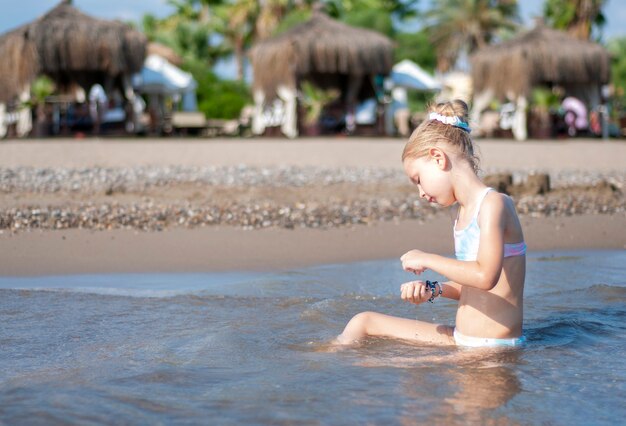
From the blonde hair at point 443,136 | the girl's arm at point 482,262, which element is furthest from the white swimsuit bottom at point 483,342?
the blonde hair at point 443,136

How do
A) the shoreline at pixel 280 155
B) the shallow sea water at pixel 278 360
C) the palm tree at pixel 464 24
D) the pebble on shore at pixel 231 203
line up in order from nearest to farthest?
the shallow sea water at pixel 278 360 → the pebble on shore at pixel 231 203 → the shoreline at pixel 280 155 → the palm tree at pixel 464 24

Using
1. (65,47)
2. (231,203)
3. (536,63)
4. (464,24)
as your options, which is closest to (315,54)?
(536,63)

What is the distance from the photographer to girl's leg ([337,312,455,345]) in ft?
11.3

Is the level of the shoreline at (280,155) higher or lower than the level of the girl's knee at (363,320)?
higher

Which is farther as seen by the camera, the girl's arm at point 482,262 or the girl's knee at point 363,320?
the girl's knee at point 363,320

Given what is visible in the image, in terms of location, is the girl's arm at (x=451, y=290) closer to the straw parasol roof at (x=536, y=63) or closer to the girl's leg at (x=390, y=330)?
the girl's leg at (x=390, y=330)

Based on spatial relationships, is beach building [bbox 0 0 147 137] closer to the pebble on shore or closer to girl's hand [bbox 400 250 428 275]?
the pebble on shore

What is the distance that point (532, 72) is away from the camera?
22.0m

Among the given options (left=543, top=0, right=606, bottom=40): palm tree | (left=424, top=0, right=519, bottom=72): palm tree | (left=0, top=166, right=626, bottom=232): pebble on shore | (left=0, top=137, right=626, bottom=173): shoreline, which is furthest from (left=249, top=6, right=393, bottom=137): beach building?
(left=424, top=0, right=519, bottom=72): palm tree

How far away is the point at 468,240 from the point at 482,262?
155 mm

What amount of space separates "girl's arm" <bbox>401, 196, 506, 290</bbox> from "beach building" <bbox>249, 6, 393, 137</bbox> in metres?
19.1

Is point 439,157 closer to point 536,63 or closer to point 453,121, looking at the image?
point 453,121

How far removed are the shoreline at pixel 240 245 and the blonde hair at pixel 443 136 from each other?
2.52 m

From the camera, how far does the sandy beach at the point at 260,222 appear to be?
575 centimetres
